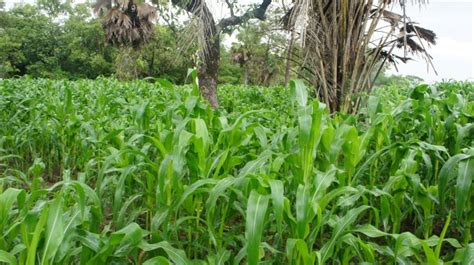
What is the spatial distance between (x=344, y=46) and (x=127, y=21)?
16.2m

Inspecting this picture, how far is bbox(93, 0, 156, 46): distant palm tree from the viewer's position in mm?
19875

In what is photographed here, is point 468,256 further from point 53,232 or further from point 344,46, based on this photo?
Answer: point 344,46

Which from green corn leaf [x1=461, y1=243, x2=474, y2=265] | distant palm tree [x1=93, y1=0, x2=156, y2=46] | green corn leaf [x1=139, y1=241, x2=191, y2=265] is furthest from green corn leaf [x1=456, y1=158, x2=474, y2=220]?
distant palm tree [x1=93, y1=0, x2=156, y2=46]

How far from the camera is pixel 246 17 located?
9.57 metres

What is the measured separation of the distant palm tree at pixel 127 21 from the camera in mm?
19875

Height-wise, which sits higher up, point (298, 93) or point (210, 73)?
point (210, 73)

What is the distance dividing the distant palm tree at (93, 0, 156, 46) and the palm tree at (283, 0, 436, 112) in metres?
15.2

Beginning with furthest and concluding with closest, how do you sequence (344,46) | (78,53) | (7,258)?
1. (78,53)
2. (344,46)
3. (7,258)

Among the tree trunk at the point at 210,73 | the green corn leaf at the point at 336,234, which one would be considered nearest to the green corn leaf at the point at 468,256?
the green corn leaf at the point at 336,234

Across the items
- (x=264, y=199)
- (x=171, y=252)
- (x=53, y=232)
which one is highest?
(x=264, y=199)

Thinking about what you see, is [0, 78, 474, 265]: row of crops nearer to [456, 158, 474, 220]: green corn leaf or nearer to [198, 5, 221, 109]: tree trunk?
[456, 158, 474, 220]: green corn leaf

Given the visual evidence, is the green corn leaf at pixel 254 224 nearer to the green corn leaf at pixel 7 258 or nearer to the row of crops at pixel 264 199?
the row of crops at pixel 264 199

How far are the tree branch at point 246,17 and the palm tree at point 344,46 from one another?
3.35 m

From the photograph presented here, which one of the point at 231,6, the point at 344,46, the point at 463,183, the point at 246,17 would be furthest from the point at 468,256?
the point at 246,17
